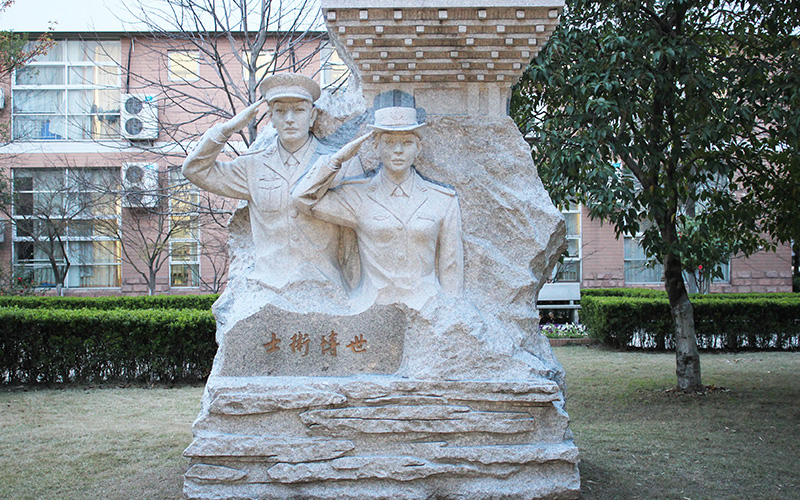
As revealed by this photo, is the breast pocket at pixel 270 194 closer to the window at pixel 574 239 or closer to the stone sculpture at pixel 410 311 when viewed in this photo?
the stone sculpture at pixel 410 311

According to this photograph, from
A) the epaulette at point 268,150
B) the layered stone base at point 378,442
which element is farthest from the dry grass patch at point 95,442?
→ the epaulette at point 268,150

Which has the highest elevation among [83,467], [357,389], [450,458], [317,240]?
[317,240]

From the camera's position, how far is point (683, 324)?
6.51 meters

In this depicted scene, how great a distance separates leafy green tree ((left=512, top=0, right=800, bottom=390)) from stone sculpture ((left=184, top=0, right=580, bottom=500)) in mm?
1389

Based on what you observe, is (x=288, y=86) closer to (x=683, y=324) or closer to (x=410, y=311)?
(x=410, y=311)

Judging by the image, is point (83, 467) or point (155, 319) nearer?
point (83, 467)

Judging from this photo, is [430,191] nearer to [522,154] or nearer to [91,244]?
[522,154]

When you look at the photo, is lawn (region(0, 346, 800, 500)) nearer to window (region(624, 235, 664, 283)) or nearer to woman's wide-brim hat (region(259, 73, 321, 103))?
woman's wide-brim hat (region(259, 73, 321, 103))

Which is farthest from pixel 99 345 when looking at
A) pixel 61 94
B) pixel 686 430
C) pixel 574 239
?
pixel 574 239

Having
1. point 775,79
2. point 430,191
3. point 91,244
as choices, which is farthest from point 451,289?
point 91,244

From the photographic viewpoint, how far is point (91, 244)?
15.1 metres

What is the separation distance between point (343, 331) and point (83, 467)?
78.6 inches

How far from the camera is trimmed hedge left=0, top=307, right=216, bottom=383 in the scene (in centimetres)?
737

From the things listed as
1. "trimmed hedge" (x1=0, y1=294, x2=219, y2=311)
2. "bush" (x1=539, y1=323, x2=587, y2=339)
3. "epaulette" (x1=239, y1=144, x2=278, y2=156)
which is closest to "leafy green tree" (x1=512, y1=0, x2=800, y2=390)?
"epaulette" (x1=239, y1=144, x2=278, y2=156)
